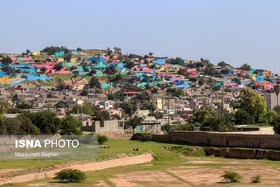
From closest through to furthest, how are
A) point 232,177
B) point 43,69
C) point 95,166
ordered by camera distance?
point 232,177
point 95,166
point 43,69

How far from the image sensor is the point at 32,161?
4366cm

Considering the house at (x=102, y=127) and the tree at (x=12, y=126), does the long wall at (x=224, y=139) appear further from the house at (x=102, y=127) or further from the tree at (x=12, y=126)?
the tree at (x=12, y=126)

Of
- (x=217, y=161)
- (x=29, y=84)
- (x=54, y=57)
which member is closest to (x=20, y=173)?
(x=217, y=161)

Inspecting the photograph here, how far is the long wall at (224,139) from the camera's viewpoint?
165 ft

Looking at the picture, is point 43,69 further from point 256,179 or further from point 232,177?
point 256,179

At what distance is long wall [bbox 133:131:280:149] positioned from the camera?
165 feet

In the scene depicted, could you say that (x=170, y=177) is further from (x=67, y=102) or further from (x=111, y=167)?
(x=67, y=102)

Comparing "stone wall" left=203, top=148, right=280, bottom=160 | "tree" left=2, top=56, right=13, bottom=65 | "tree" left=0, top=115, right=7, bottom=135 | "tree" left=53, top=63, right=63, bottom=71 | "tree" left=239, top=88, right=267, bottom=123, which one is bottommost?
"stone wall" left=203, top=148, right=280, bottom=160

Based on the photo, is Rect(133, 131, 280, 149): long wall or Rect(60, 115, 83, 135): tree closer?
Rect(133, 131, 280, 149): long wall

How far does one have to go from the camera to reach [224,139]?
54.0 meters

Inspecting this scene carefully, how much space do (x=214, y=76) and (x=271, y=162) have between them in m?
153

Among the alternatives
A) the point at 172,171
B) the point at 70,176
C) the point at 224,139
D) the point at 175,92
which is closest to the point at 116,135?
the point at 224,139

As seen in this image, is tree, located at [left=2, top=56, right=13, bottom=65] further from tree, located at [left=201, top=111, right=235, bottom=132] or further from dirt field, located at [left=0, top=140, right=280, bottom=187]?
dirt field, located at [left=0, top=140, right=280, bottom=187]

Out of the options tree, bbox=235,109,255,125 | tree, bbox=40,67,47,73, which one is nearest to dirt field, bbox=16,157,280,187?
tree, bbox=235,109,255,125
